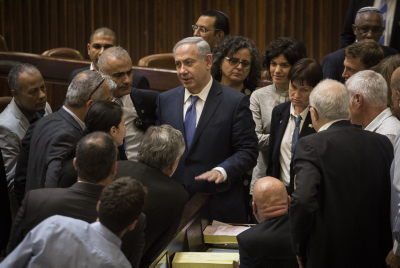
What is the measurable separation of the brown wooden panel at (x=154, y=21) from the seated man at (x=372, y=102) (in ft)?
12.2

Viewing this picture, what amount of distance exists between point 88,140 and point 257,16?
15.8ft

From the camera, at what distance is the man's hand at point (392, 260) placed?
6.31 ft

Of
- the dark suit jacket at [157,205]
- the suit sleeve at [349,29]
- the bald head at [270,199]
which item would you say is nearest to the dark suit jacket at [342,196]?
the bald head at [270,199]

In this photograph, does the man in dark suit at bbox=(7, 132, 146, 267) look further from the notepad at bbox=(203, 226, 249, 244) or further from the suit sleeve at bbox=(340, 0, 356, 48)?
the suit sleeve at bbox=(340, 0, 356, 48)

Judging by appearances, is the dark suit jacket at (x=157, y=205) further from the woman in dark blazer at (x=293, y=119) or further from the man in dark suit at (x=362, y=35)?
the man in dark suit at (x=362, y=35)

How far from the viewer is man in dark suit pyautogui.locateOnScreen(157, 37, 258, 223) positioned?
264cm

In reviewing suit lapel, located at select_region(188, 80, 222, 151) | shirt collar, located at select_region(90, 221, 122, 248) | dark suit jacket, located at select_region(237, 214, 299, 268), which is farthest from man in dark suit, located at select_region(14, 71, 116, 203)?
dark suit jacket, located at select_region(237, 214, 299, 268)

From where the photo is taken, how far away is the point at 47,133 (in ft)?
7.14

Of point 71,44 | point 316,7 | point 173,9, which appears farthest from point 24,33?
point 316,7

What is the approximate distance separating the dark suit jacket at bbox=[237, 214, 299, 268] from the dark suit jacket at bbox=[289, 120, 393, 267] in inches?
3.4

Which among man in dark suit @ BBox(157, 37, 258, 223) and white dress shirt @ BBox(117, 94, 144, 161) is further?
white dress shirt @ BBox(117, 94, 144, 161)

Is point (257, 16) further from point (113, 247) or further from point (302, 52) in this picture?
point (113, 247)

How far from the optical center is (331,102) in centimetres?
201

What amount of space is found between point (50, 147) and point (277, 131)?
55.1 inches
